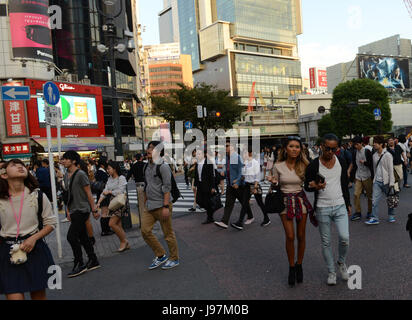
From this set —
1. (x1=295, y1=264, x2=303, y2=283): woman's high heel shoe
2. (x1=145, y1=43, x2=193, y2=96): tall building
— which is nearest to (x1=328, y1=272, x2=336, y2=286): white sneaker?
(x1=295, y1=264, x2=303, y2=283): woman's high heel shoe

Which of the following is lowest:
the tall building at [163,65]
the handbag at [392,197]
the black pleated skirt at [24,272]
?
the handbag at [392,197]

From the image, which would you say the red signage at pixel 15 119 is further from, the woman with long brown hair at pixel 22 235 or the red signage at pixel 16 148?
the woman with long brown hair at pixel 22 235

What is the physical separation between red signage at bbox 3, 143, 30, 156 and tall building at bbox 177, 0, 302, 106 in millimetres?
75470

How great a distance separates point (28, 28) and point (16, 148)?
1068 cm

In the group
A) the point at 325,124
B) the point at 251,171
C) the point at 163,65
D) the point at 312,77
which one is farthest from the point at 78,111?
the point at 312,77

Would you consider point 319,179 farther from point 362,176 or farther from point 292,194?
point 362,176

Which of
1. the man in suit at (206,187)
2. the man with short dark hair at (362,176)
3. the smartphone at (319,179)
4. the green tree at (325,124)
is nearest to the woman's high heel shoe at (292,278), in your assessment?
the smartphone at (319,179)

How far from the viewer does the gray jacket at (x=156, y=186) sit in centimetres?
507

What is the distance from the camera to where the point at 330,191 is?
4.02 m

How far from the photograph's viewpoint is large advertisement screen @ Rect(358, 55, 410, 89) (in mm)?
60469

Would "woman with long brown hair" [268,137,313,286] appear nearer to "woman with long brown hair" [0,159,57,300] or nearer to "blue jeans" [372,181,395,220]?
"woman with long brown hair" [0,159,57,300]

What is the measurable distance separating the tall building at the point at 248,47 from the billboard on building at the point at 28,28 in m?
73.0

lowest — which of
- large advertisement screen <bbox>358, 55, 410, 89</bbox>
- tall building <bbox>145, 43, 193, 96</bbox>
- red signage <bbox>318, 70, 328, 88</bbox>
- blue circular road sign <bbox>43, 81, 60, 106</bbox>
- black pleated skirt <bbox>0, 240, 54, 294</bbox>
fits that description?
black pleated skirt <bbox>0, 240, 54, 294</bbox>
